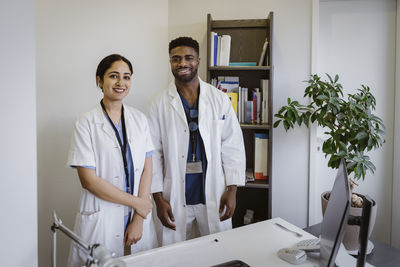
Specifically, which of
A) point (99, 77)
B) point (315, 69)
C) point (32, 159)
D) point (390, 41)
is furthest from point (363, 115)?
point (32, 159)

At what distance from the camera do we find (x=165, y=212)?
1932 millimetres

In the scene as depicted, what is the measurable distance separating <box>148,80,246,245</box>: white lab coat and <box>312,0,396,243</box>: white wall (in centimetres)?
98

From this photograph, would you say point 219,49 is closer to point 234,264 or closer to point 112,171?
point 112,171

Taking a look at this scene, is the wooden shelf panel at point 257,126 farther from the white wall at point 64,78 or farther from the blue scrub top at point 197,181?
the white wall at point 64,78

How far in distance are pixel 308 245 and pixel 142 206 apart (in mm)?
875

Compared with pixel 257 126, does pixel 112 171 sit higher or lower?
lower

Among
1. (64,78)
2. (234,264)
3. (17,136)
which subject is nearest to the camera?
(17,136)

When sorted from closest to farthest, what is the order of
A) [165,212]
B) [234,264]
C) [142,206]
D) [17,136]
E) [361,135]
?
[17,136] < [234,264] < [142,206] < [361,135] < [165,212]

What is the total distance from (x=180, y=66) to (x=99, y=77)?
547 millimetres

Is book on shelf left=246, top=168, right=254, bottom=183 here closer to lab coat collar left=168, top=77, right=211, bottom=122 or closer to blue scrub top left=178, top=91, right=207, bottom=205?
blue scrub top left=178, top=91, right=207, bottom=205

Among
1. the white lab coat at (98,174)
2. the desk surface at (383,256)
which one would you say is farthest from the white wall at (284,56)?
the white lab coat at (98,174)

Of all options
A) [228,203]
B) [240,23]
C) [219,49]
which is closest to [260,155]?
[228,203]

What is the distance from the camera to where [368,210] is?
80 cm

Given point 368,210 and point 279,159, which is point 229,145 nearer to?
point 279,159
